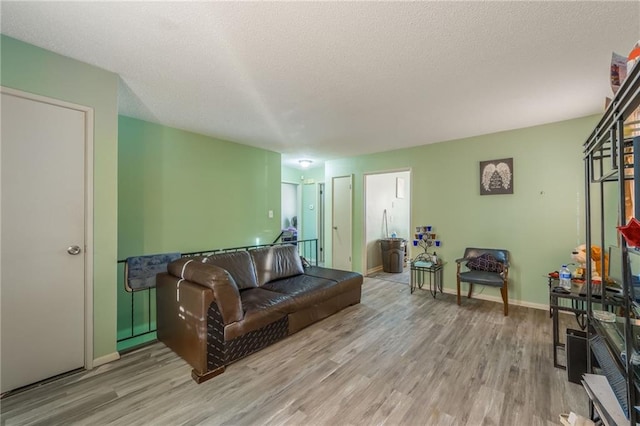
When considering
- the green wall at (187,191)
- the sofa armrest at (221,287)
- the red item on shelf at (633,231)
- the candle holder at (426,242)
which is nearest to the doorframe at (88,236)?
the sofa armrest at (221,287)

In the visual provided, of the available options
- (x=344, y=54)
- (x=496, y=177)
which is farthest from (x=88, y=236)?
(x=496, y=177)

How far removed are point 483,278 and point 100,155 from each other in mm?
4282

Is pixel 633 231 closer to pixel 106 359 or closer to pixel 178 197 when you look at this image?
pixel 106 359

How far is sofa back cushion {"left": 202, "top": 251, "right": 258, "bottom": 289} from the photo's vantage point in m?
2.93

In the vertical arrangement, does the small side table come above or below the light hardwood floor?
above

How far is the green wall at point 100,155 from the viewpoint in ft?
6.70

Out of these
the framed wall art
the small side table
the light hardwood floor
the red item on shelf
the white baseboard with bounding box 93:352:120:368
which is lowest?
the light hardwood floor

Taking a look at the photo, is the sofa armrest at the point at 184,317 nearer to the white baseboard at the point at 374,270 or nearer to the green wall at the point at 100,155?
the green wall at the point at 100,155

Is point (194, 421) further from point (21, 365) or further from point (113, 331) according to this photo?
point (21, 365)

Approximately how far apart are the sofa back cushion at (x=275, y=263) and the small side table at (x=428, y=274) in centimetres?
187

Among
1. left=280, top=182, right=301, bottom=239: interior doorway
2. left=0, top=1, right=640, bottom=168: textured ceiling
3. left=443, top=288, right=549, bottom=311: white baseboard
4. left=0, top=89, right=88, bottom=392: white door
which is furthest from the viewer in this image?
left=280, top=182, right=301, bottom=239: interior doorway

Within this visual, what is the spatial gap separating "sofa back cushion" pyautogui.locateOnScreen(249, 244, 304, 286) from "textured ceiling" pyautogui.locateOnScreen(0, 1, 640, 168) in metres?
1.69

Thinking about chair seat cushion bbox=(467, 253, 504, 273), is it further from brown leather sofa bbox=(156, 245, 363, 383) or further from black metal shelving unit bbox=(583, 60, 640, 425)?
black metal shelving unit bbox=(583, 60, 640, 425)

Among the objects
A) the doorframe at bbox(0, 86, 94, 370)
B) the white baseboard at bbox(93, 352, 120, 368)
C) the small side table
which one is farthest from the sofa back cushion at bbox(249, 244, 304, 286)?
the small side table
